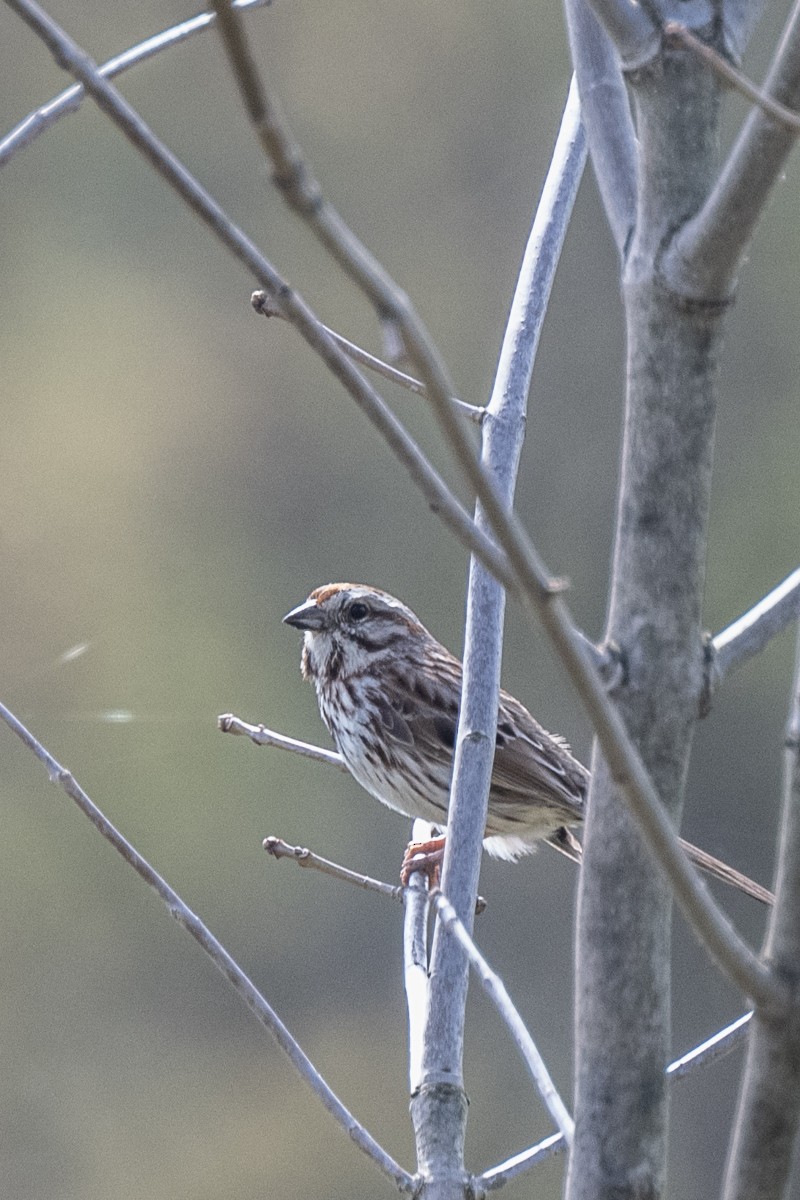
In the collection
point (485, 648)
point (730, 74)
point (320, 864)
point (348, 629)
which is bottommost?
point (320, 864)

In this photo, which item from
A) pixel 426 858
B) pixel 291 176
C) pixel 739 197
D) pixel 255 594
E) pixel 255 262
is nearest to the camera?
pixel 291 176

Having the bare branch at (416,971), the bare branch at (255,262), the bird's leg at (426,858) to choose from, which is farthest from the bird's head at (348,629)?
the bare branch at (255,262)

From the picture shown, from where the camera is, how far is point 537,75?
602 inches

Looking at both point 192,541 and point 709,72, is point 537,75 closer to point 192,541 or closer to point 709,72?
point 192,541

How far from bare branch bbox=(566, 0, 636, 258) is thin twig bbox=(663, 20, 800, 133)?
0.34 feet

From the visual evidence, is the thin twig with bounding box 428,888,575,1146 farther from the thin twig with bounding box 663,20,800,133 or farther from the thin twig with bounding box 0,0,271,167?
the thin twig with bounding box 0,0,271,167

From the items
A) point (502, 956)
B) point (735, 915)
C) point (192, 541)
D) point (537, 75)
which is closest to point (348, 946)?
point (502, 956)

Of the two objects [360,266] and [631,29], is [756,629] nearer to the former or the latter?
[631,29]

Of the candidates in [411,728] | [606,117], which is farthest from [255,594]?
[606,117]

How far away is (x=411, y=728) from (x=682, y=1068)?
2.28 metres

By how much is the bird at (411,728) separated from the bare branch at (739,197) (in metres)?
2.62

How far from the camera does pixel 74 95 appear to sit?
1736 millimetres

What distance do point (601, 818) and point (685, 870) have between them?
0.74 ft

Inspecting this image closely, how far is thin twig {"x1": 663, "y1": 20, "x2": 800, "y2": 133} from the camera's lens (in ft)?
3.80
